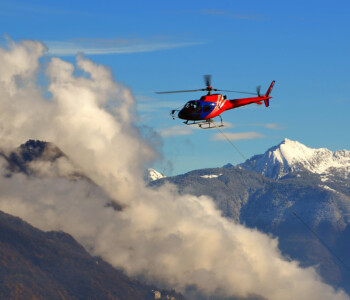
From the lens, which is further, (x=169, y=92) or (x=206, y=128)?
(x=206, y=128)

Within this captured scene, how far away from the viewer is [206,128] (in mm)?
198000

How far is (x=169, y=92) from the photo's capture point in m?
179

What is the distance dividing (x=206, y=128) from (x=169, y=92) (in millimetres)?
22920

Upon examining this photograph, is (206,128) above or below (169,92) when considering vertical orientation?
below
